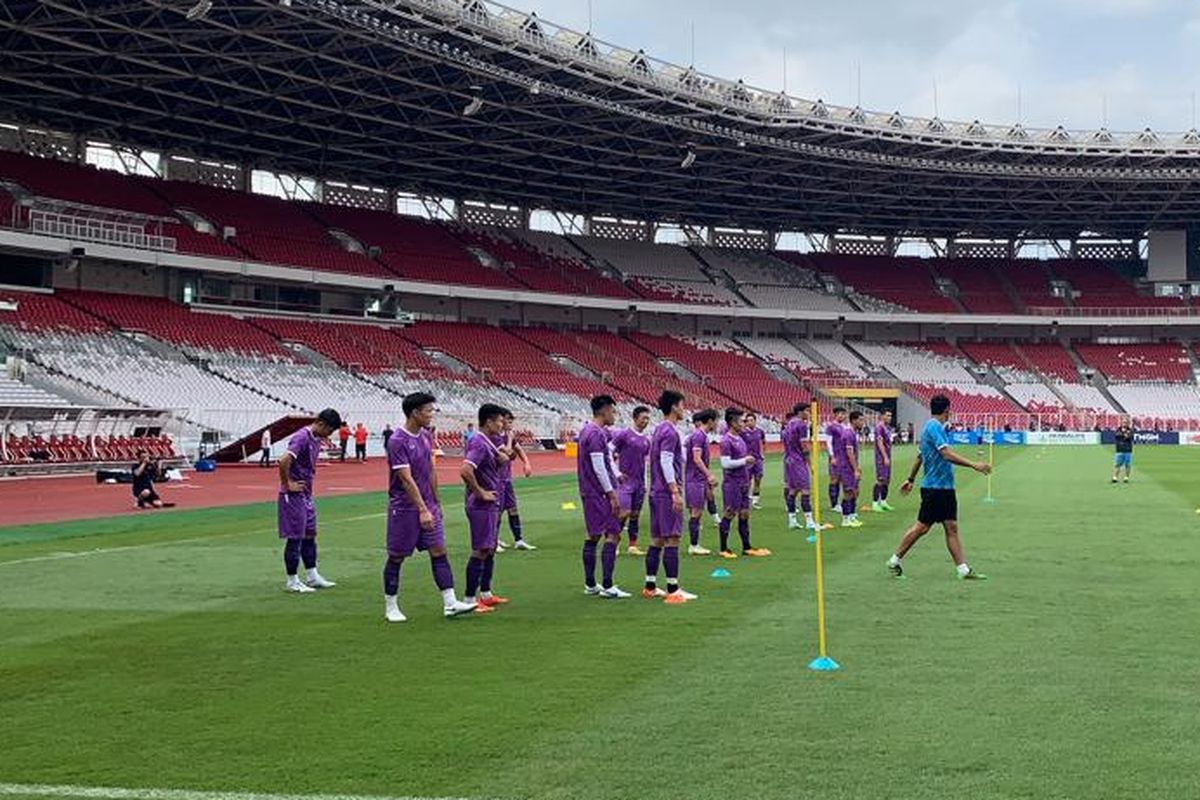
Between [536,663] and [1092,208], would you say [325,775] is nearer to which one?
[536,663]

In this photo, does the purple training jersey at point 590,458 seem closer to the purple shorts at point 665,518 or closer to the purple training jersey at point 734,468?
the purple shorts at point 665,518

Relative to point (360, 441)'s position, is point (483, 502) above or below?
below

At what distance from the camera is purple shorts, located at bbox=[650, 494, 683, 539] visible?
11.1 m

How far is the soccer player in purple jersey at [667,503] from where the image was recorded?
1121 centimetres

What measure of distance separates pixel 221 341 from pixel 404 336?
11.8 m

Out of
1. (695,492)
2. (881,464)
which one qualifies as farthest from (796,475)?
(695,492)

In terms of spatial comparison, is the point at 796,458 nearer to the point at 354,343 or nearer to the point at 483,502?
the point at 483,502

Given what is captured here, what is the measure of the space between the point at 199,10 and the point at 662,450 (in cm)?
2944

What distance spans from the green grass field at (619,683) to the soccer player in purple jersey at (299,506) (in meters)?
0.48

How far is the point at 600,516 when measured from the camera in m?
11.4

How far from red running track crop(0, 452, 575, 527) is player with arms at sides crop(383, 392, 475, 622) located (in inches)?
528

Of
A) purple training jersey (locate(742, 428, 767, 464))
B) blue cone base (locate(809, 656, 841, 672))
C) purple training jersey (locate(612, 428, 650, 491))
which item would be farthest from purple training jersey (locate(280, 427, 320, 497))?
purple training jersey (locate(742, 428, 767, 464))

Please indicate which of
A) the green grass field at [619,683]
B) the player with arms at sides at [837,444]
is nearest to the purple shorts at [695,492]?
the green grass field at [619,683]

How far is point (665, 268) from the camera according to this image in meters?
74.0
